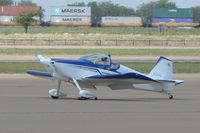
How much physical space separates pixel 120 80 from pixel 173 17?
144 m

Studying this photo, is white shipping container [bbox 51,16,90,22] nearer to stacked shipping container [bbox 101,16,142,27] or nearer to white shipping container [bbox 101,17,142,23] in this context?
stacked shipping container [bbox 101,16,142,27]

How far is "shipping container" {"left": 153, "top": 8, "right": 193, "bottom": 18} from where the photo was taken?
15975 cm

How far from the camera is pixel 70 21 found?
15175 cm

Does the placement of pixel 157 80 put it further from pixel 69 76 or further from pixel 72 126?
pixel 72 126

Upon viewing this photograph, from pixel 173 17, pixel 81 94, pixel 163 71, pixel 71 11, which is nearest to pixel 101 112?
pixel 81 94

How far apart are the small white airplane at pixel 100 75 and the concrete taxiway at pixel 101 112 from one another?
51 centimetres

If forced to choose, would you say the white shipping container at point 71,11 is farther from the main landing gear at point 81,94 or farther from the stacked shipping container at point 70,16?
the main landing gear at point 81,94

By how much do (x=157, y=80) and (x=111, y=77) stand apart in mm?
1740

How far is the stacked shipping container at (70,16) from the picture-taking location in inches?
5886

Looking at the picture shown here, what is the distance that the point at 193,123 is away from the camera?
43.4 ft

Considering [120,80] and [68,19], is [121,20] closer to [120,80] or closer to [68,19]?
[68,19]

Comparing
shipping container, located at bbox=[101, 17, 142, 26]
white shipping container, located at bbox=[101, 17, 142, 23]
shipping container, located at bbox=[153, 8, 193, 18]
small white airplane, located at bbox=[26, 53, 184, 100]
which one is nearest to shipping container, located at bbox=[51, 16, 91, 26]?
shipping container, located at bbox=[101, 17, 142, 26]

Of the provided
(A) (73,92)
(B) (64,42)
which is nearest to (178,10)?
(B) (64,42)

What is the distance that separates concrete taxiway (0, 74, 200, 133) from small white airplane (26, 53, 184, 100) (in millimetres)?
513
